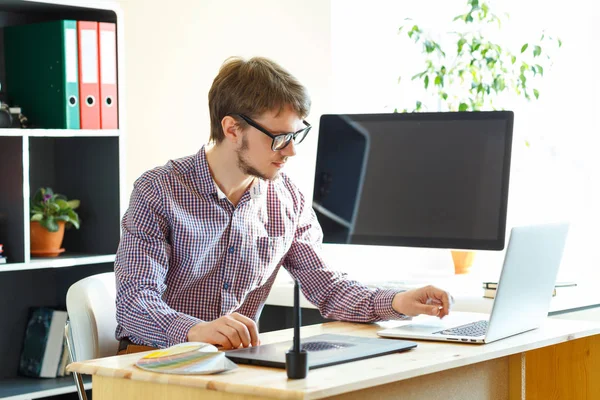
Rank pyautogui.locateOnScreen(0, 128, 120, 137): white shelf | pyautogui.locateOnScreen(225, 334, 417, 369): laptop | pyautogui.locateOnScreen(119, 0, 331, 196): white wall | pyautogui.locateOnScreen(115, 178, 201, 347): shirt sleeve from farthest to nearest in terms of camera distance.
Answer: pyautogui.locateOnScreen(119, 0, 331, 196): white wall, pyautogui.locateOnScreen(0, 128, 120, 137): white shelf, pyautogui.locateOnScreen(115, 178, 201, 347): shirt sleeve, pyautogui.locateOnScreen(225, 334, 417, 369): laptop

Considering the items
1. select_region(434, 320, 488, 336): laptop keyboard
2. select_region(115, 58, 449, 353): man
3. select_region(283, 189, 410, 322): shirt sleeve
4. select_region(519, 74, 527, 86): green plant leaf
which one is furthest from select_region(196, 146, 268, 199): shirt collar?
select_region(519, 74, 527, 86): green plant leaf

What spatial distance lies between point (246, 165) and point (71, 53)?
91 cm

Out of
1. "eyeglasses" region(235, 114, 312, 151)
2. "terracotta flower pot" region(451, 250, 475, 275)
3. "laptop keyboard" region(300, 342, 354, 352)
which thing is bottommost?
"terracotta flower pot" region(451, 250, 475, 275)

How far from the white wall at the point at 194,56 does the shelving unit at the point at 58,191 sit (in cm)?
20

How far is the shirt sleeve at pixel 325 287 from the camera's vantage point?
2.18 m

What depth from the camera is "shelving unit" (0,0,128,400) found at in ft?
9.00

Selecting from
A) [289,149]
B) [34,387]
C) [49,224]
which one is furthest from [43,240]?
[289,149]

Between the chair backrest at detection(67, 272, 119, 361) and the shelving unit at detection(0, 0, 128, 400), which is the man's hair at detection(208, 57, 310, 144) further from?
the shelving unit at detection(0, 0, 128, 400)

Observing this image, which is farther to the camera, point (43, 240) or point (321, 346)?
point (43, 240)

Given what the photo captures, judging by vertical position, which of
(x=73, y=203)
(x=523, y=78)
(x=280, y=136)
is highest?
(x=523, y=78)

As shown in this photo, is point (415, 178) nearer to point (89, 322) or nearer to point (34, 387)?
point (89, 322)

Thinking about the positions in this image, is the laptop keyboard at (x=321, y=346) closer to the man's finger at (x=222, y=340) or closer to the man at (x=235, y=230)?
the man's finger at (x=222, y=340)

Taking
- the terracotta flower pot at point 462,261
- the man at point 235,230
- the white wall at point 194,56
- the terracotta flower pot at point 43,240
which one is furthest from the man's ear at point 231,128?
the terracotta flower pot at point 462,261

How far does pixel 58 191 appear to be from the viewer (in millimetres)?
3107
